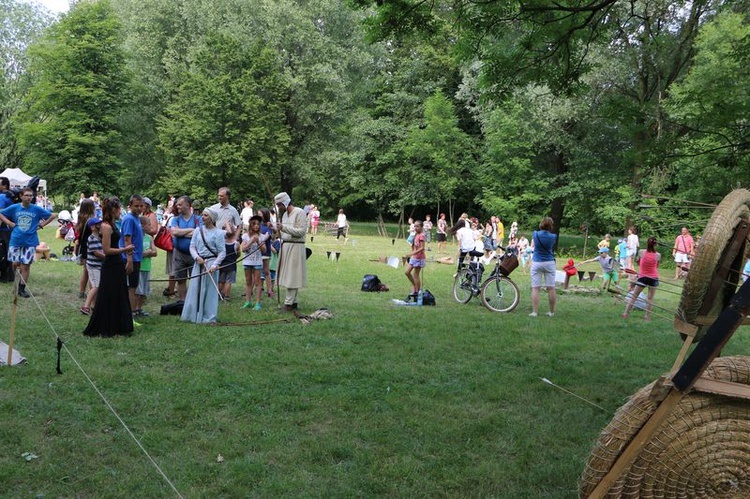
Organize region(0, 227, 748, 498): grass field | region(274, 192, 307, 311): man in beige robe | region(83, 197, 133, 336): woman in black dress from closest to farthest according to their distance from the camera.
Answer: region(0, 227, 748, 498): grass field → region(83, 197, 133, 336): woman in black dress → region(274, 192, 307, 311): man in beige robe

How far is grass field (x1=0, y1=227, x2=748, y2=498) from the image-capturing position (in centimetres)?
415

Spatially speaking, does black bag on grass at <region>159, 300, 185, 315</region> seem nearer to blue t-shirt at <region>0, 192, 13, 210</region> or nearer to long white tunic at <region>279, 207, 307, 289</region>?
long white tunic at <region>279, 207, 307, 289</region>

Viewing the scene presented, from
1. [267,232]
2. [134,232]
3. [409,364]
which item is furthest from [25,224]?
[409,364]

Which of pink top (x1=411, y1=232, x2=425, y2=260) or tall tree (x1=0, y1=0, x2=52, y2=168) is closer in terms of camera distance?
pink top (x1=411, y1=232, x2=425, y2=260)

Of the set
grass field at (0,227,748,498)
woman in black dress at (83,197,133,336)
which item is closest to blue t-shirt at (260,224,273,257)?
grass field at (0,227,748,498)

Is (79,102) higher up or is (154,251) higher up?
(79,102)

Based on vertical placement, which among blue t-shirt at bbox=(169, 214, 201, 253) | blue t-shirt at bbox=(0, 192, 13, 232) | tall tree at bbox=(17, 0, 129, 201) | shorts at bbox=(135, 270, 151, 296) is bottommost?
shorts at bbox=(135, 270, 151, 296)

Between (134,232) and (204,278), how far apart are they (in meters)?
1.23

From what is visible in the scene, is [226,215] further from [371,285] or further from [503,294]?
[503,294]

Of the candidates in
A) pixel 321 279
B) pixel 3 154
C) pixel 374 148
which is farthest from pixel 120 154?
pixel 321 279

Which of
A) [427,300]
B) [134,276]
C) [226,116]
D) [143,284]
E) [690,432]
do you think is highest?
[226,116]

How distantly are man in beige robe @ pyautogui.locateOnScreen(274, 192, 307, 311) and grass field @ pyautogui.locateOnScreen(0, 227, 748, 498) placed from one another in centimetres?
73

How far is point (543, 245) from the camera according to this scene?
10.9 m

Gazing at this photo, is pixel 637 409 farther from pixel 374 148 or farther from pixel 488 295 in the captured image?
pixel 374 148
